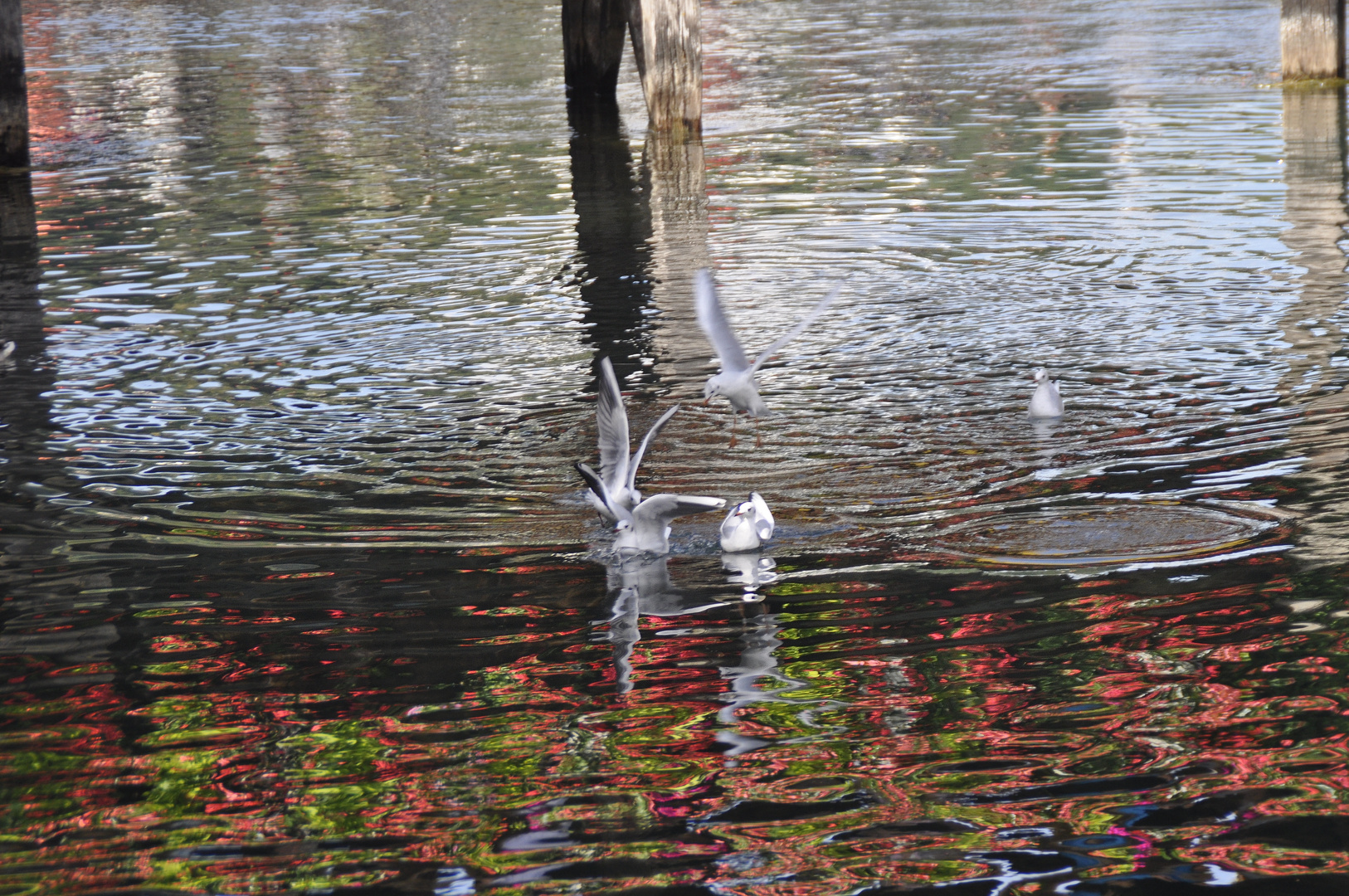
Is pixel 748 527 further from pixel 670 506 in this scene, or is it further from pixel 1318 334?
pixel 1318 334

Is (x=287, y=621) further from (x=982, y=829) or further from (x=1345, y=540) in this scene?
(x=1345, y=540)

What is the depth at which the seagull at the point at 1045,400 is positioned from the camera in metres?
7.45

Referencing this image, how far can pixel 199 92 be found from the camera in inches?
983

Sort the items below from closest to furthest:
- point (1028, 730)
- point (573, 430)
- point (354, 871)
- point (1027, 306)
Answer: point (354, 871), point (1028, 730), point (573, 430), point (1027, 306)

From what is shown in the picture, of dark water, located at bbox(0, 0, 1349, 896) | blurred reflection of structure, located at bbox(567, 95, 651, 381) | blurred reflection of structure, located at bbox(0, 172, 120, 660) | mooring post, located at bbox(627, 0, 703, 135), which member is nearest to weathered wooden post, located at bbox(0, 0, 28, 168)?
dark water, located at bbox(0, 0, 1349, 896)

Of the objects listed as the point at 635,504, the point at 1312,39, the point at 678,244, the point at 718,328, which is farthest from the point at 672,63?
the point at 635,504

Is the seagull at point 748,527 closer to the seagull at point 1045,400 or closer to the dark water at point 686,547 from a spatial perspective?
the dark water at point 686,547

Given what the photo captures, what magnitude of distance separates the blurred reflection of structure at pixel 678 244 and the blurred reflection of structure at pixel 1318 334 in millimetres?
3294

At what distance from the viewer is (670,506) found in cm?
591

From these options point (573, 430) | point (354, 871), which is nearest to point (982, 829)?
point (354, 871)

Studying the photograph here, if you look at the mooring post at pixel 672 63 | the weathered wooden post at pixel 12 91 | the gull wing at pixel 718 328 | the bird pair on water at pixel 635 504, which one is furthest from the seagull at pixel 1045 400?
the weathered wooden post at pixel 12 91

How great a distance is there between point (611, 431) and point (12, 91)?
12552 millimetres

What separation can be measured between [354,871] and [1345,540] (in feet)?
12.6

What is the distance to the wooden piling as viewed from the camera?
21500mm
